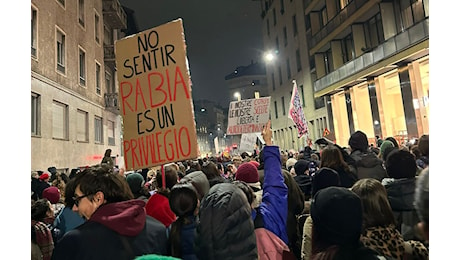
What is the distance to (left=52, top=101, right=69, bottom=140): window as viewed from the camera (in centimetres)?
1373

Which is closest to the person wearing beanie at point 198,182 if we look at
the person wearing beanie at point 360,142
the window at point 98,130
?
the person wearing beanie at point 360,142

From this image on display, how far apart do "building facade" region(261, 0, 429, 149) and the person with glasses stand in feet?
39.6

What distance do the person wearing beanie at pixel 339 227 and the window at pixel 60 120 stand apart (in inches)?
533

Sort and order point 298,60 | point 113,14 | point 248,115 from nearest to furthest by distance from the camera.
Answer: point 248,115 → point 113,14 → point 298,60

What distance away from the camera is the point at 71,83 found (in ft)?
50.7

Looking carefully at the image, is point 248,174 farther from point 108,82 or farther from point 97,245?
point 108,82

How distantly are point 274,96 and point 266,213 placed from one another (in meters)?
40.8

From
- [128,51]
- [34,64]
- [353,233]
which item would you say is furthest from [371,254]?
[34,64]

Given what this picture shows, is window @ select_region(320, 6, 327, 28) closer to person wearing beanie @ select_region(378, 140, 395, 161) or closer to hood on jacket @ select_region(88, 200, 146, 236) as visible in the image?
person wearing beanie @ select_region(378, 140, 395, 161)

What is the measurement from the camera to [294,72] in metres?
34.8

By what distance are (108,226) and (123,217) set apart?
100 millimetres

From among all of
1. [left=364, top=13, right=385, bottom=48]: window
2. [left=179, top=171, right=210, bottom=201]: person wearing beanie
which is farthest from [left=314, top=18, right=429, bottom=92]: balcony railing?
[left=179, top=171, right=210, bottom=201]: person wearing beanie

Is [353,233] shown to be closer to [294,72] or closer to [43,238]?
[43,238]

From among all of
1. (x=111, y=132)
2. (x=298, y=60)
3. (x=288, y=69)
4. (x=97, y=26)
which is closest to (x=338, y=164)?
(x=97, y=26)
